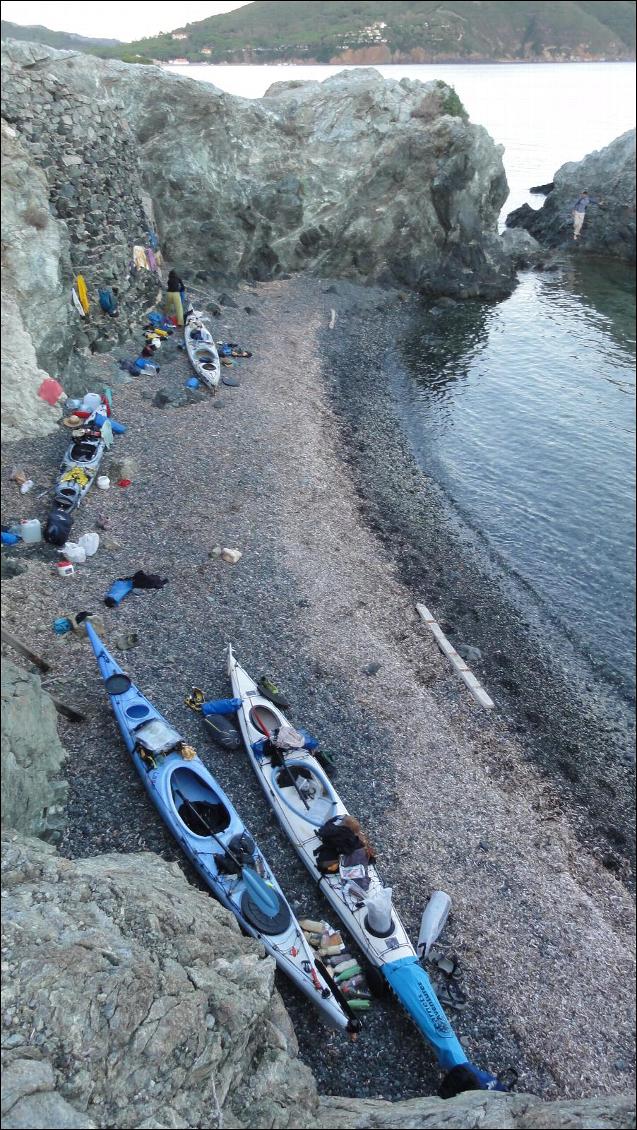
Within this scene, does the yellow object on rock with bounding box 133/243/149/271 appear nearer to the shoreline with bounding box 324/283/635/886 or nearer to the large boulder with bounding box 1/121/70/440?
the large boulder with bounding box 1/121/70/440

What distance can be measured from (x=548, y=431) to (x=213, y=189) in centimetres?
2161

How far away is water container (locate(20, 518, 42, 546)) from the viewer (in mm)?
16609

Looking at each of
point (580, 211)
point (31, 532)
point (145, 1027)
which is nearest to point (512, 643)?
point (31, 532)

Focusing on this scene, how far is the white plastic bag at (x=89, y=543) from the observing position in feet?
55.3

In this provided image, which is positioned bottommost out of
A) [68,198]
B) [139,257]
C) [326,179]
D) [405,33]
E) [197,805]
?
[197,805]

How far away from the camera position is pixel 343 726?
48.6 feet

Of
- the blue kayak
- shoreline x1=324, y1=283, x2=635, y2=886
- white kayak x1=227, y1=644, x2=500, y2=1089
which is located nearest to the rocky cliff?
the blue kayak

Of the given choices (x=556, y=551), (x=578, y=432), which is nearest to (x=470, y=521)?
(x=556, y=551)

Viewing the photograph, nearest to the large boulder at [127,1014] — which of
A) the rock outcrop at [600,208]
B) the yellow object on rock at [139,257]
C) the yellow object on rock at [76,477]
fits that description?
the yellow object on rock at [76,477]

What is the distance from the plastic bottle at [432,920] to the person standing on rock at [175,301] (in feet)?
85.2

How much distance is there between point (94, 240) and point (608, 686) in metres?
24.0

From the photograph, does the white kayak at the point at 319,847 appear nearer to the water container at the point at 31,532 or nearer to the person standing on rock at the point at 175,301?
the water container at the point at 31,532

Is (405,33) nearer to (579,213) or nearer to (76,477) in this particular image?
(579,213)

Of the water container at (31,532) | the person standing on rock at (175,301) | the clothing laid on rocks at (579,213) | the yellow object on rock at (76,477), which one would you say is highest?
the clothing laid on rocks at (579,213)
